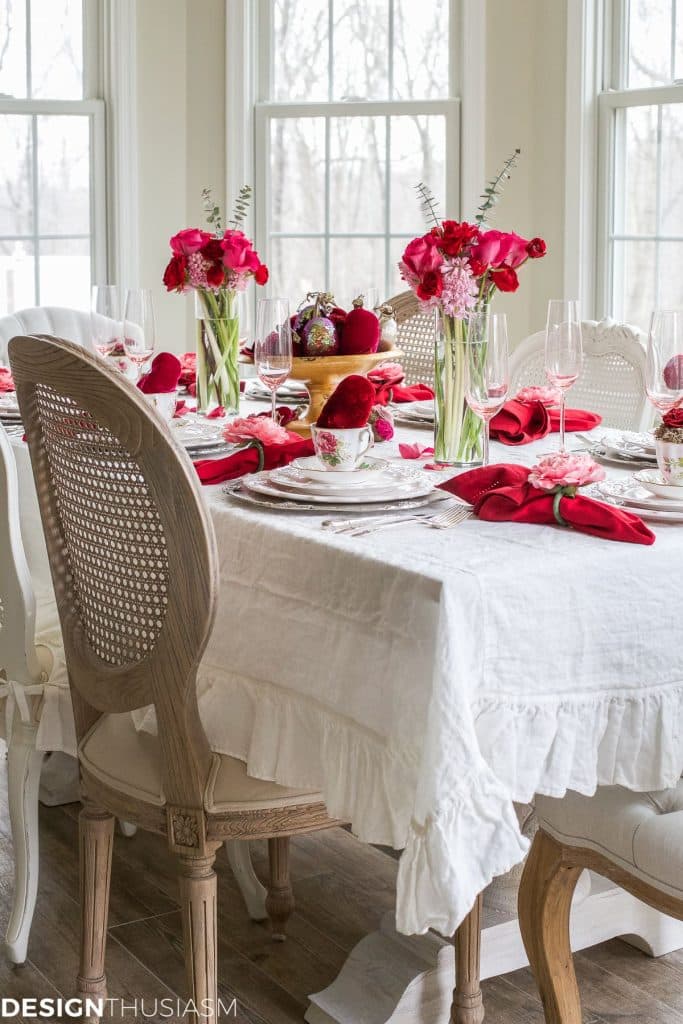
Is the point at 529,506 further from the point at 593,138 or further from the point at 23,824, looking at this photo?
the point at 593,138

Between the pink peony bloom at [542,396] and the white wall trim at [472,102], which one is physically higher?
the white wall trim at [472,102]

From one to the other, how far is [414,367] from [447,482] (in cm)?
170

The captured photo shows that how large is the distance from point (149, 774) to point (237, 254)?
118 cm

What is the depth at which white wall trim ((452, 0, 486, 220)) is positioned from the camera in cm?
437

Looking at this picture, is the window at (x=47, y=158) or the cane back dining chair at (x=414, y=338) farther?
the window at (x=47, y=158)

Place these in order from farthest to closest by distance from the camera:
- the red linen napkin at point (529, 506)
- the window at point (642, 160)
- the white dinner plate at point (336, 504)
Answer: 1. the window at point (642, 160)
2. the white dinner plate at point (336, 504)
3. the red linen napkin at point (529, 506)

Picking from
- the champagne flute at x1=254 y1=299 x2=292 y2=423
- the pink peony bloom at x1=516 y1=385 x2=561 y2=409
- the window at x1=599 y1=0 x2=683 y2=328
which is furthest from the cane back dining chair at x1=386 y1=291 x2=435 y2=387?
the champagne flute at x1=254 y1=299 x2=292 y2=423

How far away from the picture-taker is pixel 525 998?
2.07 meters

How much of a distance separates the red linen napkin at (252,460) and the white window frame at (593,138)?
8.03 ft

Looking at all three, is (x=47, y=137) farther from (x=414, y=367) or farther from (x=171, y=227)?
(x=414, y=367)

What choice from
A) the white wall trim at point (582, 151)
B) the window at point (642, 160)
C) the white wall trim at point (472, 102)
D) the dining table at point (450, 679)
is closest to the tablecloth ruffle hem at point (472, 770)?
the dining table at point (450, 679)

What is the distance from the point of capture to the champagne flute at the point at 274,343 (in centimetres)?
216

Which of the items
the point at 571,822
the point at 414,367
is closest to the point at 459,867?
the point at 571,822

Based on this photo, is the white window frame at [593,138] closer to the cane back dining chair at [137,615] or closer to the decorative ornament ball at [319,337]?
the decorative ornament ball at [319,337]
